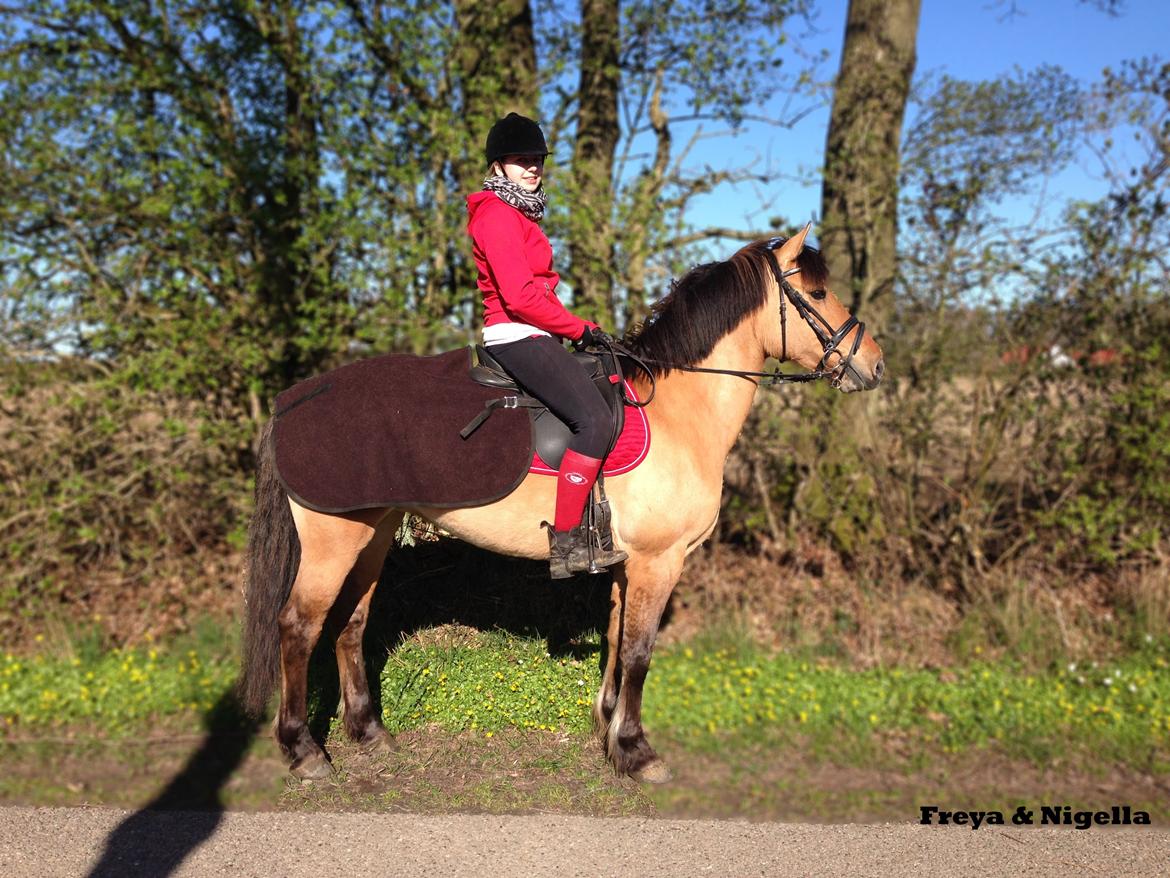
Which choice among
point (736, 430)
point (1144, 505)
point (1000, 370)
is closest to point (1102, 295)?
point (1000, 370)

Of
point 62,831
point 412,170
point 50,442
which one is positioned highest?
point 412,170

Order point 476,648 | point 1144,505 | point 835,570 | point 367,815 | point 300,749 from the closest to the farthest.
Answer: point 367,815, point 300,749, point 476,648, point 1144,505, point 835,570

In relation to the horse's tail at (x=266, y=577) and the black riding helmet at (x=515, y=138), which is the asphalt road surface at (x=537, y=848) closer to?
the horse's tail at (x=266, y=577)

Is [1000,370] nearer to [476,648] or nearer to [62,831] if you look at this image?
[476,648]

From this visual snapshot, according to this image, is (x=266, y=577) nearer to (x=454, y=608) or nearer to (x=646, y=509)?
(x=454, y=608)

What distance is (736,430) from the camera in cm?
427

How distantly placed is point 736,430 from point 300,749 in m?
2.71

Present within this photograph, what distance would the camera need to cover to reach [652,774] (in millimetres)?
4133

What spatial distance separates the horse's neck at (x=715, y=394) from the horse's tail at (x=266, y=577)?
1967 millimetres

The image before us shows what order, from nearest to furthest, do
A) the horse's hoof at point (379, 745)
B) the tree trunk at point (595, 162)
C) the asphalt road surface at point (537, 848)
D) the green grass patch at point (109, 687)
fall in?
the asphalt road surface at point (537, 848) < the horse's hoof at point (379, 745) < the green grass patch at point (109, 687) < the tree trunk at point (595, 162)

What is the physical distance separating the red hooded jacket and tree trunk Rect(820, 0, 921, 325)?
467 centimetres

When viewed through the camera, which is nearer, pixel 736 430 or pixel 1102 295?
pixel 736 430

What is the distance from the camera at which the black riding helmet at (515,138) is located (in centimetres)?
372

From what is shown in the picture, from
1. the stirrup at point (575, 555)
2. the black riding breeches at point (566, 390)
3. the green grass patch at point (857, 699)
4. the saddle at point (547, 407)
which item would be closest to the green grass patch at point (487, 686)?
the green grass patch at point (857, 699)
